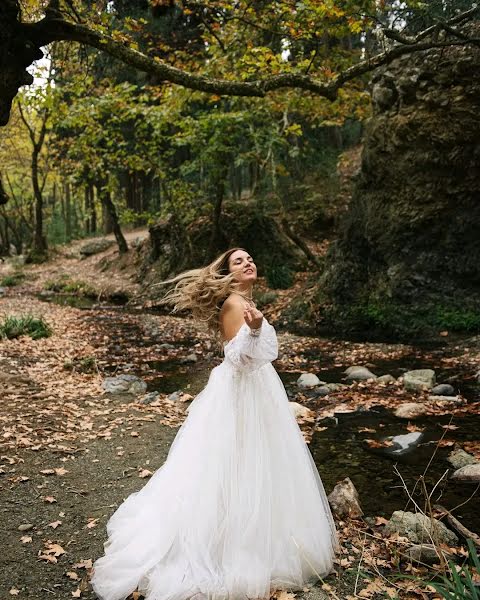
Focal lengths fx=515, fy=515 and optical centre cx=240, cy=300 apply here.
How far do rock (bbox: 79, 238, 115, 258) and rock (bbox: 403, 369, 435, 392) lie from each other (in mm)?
23761

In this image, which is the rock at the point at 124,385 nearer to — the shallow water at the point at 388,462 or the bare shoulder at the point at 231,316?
the shallow water at the point at 388,462

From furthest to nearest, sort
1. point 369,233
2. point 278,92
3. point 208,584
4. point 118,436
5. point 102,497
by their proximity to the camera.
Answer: point 278,92
point 369,233
point 118,436
point 102,497
point 208,584

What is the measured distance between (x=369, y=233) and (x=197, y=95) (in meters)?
5.73

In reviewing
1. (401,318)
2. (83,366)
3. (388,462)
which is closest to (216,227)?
(401,318)

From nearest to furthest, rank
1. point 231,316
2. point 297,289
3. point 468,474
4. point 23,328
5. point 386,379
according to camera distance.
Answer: point 231,316, point 468,474, point 386,379, point 23,328, point 297,289

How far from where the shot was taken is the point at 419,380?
8.99 metres

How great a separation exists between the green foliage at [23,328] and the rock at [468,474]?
9797mm

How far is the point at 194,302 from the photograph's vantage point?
13.8 ft

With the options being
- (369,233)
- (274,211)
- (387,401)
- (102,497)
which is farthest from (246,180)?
(102,497)

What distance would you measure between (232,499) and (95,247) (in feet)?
91.7

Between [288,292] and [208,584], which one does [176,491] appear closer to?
[208,584]

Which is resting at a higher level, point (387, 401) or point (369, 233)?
point (369, 233)

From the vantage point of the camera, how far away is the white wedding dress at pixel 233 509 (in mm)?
3516

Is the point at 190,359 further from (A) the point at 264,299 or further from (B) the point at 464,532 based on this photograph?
(B) the point at 464,532
